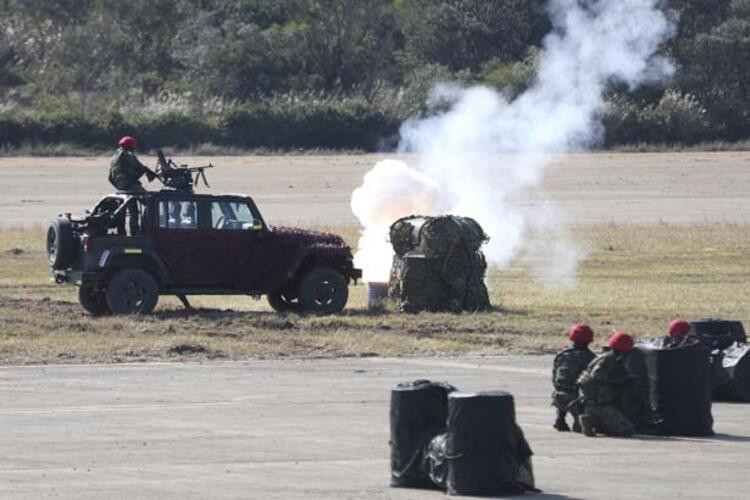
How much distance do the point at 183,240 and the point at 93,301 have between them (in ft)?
5.32

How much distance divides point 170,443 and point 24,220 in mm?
33857

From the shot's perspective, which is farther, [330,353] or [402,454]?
[330,353]

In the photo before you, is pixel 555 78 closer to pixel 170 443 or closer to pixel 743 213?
pixel 743 213

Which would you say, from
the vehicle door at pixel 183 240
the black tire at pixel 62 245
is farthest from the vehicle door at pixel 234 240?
the black tire at pixel 62 245

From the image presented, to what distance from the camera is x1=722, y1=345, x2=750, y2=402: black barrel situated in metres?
20.7

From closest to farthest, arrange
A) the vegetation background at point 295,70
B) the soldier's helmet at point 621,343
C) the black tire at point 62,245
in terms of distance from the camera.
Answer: the soldier's helmet at point 621,343
the black tire at point 62,245
the vegetation background at point 295,70

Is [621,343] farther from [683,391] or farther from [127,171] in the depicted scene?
[127,171]

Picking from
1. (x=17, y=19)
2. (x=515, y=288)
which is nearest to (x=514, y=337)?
(x=515, y=288)

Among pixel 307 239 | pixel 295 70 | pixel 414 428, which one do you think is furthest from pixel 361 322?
pixel 295 70

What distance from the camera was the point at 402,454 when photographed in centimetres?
1552

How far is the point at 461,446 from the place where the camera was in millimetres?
14930

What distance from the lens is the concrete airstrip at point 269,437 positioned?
1538 cm

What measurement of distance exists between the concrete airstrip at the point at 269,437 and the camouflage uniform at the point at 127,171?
19.9 feet

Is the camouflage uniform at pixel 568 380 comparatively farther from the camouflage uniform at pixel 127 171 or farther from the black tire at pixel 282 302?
the camouflage uniform at pixel 127 171
